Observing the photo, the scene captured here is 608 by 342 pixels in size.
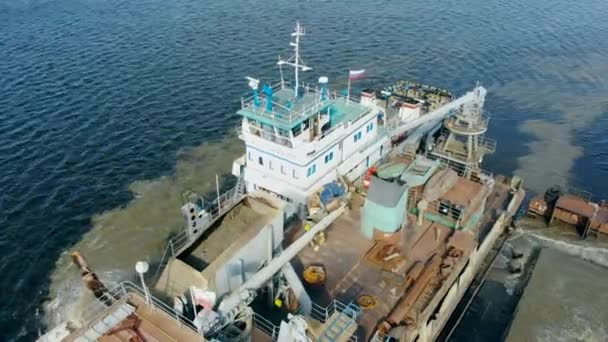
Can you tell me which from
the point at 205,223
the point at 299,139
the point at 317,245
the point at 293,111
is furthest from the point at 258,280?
the point at 293,111

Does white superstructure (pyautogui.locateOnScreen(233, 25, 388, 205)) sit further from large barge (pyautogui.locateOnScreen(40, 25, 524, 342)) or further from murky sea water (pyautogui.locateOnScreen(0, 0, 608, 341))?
murky sea water (pyautogui.locateOnScreen(0, 0, 608, 341))

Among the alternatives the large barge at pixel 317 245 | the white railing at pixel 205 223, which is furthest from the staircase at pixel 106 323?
the white railing at pixel 205 223

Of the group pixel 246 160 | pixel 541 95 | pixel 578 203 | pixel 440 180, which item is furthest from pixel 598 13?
pixel 246 160

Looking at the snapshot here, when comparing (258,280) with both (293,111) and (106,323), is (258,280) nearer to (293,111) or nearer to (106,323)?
(106,323)

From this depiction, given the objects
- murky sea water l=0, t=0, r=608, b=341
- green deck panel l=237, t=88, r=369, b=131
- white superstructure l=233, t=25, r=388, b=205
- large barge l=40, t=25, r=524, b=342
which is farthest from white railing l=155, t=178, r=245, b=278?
green deck panel l=237, t=88, r=369, b=131

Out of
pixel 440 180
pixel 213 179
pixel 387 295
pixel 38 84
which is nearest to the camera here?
pixel 387 295

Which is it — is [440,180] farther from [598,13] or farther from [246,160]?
[598,13]
